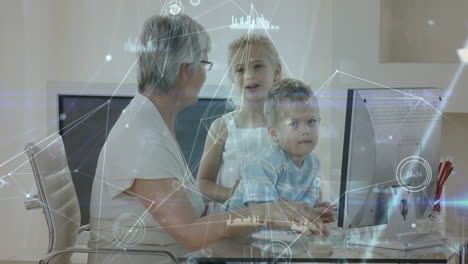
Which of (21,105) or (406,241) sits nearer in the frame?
A: (406,241)

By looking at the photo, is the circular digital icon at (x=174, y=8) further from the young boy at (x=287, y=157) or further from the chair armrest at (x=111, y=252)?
the chair armrest at (x=111, y=252)

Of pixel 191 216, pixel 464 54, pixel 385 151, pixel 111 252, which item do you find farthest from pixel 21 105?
pixel 464 54

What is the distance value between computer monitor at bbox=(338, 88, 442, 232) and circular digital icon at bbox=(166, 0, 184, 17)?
57 centimetres

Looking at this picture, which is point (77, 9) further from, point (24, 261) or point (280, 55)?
point (24, 261)

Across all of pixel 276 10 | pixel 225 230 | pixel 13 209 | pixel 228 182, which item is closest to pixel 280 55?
pixel 276 10

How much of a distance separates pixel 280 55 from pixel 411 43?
1.39ft

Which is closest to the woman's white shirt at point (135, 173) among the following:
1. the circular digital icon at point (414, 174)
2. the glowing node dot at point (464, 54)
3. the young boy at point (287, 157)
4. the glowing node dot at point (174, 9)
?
the young boy at point (287, 157)

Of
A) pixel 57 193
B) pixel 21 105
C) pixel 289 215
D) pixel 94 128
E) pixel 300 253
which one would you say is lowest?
pixel 300 253

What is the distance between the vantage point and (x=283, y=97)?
1822 mm

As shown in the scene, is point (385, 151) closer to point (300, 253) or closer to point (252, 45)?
point (300, 253)

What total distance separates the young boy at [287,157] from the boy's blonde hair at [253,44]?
9 centimetres

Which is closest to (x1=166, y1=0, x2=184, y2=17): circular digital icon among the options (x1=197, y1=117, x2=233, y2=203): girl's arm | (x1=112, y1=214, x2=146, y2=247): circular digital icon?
(x1=197, y1=117, x2=233, y2=203): girl's arm

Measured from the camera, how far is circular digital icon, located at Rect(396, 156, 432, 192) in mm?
1776

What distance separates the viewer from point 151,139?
71.3 inches
